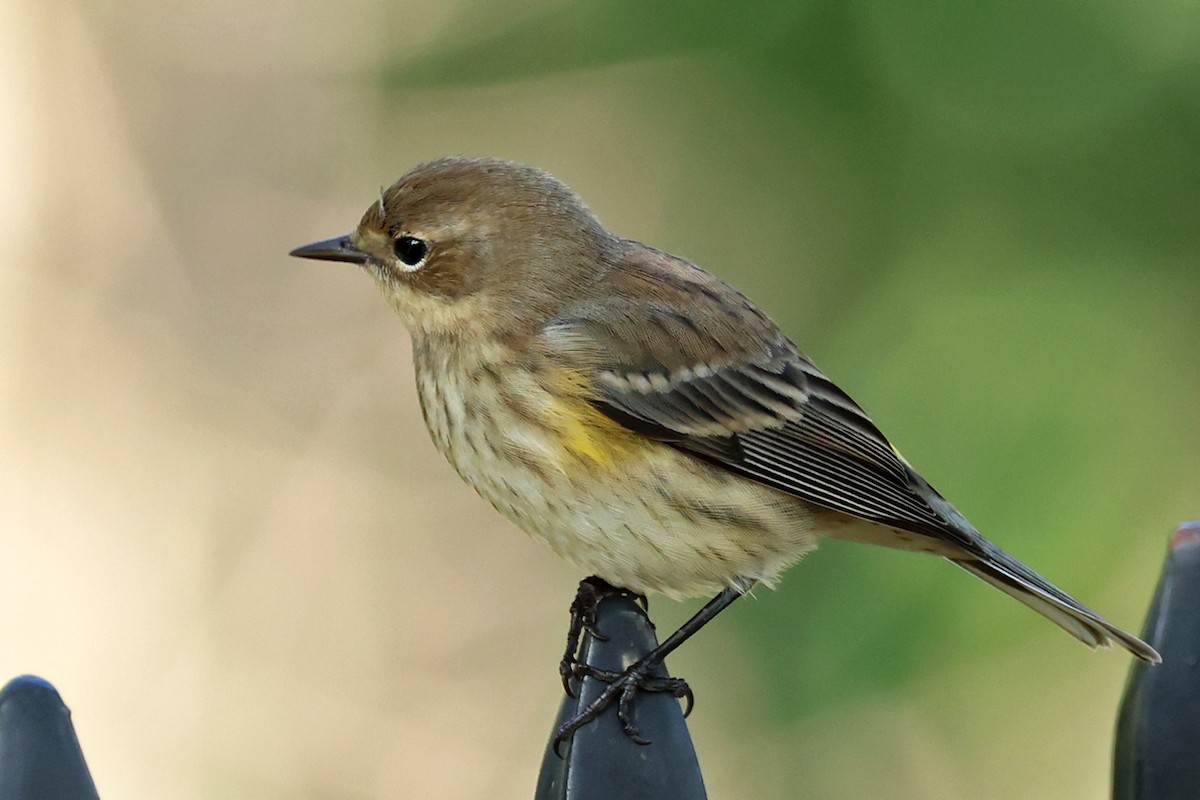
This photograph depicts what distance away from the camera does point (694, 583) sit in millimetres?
2955

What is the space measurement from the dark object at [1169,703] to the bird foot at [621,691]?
0.58 metres

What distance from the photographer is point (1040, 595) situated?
9.59ft

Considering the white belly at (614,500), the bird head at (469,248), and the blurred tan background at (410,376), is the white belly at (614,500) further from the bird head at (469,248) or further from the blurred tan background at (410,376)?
the blurred tan background at (410,376)

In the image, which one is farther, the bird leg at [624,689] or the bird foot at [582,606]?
Answer: the bird foot at [582,606]

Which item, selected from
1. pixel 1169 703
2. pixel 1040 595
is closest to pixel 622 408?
pixel 1040 595

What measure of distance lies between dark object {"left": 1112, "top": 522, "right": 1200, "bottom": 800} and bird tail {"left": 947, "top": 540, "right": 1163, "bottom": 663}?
0.81 m

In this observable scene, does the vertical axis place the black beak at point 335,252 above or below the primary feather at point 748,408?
above

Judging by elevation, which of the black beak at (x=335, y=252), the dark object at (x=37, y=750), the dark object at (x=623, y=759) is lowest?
the dark object at (x=37, y=750)

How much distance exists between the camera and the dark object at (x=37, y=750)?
5.19 ft

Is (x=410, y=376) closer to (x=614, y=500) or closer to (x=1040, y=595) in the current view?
(x=614, y=500)

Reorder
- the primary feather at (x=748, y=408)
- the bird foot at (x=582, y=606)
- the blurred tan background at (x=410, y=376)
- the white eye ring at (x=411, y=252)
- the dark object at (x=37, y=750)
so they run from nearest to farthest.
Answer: the dark object at (x=37, y=750) → the bird foot at (x=582, y=606) → the primary feather at (x=748, y=408) → the white eye ring at (x=411, y=252) → the blurred tan background at (x=410, y=376)

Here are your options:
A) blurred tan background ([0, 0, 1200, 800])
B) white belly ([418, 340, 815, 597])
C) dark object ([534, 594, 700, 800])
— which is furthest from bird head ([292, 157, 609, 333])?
dark object ([534, 594, 700, 800])

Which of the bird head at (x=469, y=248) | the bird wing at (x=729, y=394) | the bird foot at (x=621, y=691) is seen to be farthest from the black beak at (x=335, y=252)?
the bird foot at (x=621, y=691)

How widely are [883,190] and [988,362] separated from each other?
47cm
